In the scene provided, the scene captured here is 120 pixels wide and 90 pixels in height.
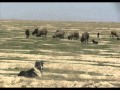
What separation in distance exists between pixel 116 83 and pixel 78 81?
2098 millimetres

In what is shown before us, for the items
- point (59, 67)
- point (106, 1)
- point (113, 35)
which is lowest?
point (113, 35)

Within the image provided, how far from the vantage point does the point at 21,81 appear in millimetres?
16375

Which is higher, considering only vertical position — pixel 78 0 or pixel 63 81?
pixel 78 0

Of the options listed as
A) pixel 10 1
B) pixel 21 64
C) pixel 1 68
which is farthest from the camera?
pixel 21 64

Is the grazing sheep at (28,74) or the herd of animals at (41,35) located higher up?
the grazing sheep at (28,74)

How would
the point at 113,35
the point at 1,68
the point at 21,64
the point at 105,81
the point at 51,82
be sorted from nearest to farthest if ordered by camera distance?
the point at 51,82 → the point at 105,81 → the point at 1,68 → the point at 21,64 → the point at 113,35

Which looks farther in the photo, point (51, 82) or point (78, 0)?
point (51, 82)

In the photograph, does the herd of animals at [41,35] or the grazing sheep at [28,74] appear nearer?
the grazing sheep at [28,74]

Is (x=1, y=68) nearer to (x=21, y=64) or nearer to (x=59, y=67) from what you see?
(x=21, y=64)

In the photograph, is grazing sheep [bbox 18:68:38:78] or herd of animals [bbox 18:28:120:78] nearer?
grazing sheep [bbox 18:68:38:78]

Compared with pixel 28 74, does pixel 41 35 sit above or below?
below

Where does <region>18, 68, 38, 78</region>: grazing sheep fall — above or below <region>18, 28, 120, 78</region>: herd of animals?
above

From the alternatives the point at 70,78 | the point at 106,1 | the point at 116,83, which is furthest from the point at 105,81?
the point at 106,1

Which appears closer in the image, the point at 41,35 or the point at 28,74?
the point at 28,74
